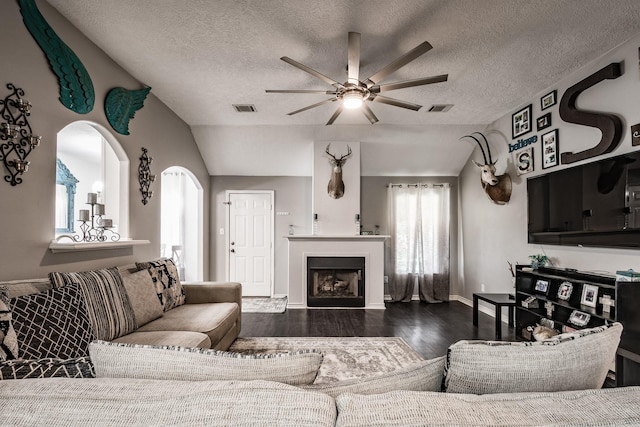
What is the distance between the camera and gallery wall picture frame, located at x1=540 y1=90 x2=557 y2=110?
365 centimetres

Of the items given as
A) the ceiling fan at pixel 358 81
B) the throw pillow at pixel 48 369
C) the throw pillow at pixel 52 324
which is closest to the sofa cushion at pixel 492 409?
the throw pillow at pixel 48 369

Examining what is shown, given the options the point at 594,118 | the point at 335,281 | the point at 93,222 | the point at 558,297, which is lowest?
the point at 335,281

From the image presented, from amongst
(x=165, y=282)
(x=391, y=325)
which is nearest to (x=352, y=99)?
(x=165, y=282)

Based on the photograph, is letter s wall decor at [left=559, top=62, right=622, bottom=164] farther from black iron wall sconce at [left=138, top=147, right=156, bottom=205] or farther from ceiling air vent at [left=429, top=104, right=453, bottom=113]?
black iron wall sconce at [left=138, top=147, right=156, bottom=205]

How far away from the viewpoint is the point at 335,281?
17.8 feet

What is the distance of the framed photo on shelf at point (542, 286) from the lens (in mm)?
3398

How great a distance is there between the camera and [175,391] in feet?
2.36

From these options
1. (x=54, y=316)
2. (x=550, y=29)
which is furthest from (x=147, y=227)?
(x=550, y=29)

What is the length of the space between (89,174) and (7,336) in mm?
4466

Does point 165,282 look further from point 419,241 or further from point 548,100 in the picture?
point 548,100

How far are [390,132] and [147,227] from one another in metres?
3.73

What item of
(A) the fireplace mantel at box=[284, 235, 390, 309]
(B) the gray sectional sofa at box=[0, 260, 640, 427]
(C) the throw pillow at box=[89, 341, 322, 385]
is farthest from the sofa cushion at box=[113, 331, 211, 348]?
(A) the fireplace mantel at box=[284, 235, 390, 309]

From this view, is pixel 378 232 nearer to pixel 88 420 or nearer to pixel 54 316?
pixel 54 316

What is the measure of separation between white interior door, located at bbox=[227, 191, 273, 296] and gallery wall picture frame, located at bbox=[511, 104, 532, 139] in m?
4.06
